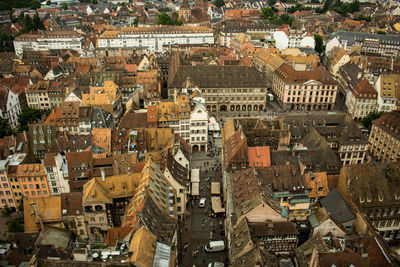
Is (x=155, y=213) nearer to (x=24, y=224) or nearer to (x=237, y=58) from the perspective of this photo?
(x=24, y=224)

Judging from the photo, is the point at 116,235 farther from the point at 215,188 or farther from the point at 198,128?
the point at 198,128

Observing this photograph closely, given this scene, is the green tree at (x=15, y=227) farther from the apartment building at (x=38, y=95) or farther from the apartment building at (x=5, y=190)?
the apartment building at (x=38, y=95)

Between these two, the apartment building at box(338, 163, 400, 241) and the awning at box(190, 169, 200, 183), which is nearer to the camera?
the apartment building at box(338, 163, 400, 241)

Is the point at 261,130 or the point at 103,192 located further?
the point at 261,130

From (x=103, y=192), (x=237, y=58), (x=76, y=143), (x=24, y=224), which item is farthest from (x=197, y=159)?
(x=237, y=58)

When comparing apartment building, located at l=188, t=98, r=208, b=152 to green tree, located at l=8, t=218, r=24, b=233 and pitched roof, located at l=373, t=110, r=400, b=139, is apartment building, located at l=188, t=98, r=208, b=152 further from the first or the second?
pitched roof, located at l=373, t=110, r=400, b=139

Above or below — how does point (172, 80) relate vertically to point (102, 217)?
above

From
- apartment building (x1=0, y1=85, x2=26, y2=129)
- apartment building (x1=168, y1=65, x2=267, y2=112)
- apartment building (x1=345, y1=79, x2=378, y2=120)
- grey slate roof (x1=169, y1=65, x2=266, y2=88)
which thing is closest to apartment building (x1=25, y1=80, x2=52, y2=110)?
apartment building (x1=0, y1=85, x2=26, y2=129)
